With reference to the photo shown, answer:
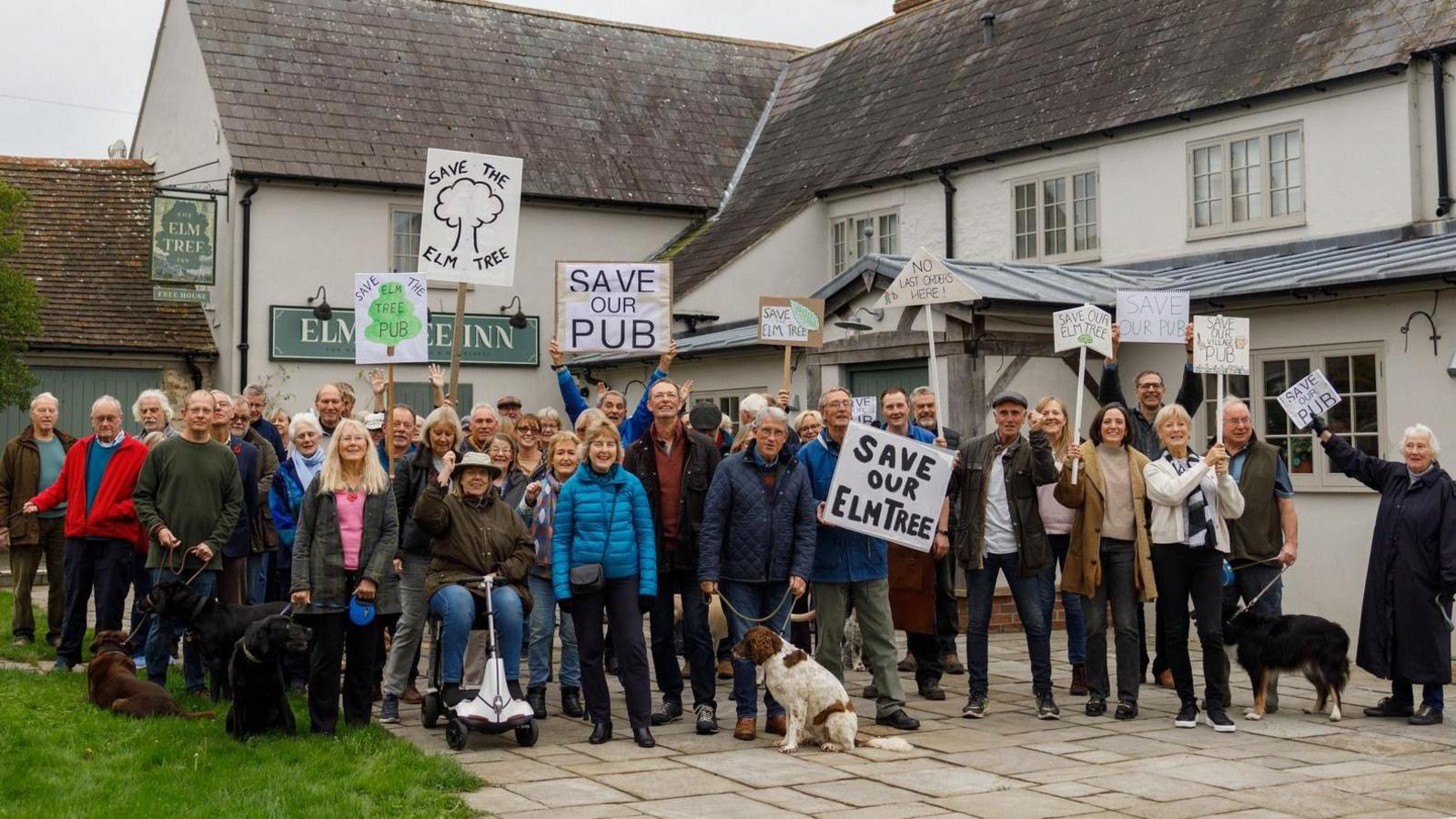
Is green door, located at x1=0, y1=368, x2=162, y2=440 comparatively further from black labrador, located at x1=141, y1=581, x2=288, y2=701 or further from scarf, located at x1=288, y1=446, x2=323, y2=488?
black labrador, located at x1=141, y1=581, x2=288, y2=701

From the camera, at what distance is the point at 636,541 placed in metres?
9.06

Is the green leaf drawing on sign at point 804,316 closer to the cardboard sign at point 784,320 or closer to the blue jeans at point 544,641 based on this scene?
the cardboard sign at point 784,320

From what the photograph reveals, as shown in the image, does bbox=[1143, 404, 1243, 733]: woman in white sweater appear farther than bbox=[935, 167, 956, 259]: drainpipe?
No

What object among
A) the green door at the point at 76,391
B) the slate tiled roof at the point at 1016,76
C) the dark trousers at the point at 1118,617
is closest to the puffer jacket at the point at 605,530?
the dark trousers at the point at 1118,617

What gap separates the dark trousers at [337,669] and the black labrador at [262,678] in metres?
0.18

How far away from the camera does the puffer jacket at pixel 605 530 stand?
8.95 m

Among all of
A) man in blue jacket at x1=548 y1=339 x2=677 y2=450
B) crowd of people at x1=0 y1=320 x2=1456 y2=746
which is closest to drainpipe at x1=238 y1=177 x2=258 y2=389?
crowd of people at x1=0 y1=320 x2=1456 y2=746

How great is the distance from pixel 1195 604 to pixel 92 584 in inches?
302

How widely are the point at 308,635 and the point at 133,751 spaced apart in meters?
1.07

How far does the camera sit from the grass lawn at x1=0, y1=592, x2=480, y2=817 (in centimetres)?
695

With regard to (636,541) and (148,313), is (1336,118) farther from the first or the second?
(148,313)

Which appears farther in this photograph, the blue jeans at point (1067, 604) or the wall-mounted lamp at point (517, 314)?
the wall-mounted lamp at point (517, 314)

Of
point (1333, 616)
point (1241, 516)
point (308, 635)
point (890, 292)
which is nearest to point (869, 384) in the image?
point (890, 292)

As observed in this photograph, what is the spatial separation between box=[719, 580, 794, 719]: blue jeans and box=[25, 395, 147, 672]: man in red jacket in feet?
14.6
